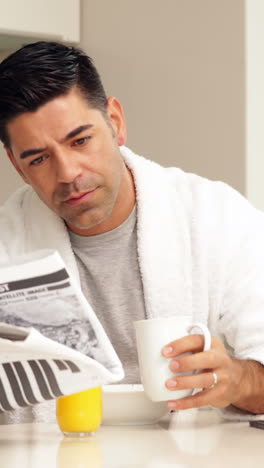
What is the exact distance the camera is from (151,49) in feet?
9.01

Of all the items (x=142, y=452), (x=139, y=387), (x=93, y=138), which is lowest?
(x=139, y=387)

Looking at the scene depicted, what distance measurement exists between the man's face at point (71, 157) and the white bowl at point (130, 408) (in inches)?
17.7

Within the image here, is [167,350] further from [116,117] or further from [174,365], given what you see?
[116,117]

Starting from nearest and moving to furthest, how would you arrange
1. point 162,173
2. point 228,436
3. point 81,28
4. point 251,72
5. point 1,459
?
1. point 1,459
2. point 228,436
3. point 162,173
4. point 251,72
5. point 81,28

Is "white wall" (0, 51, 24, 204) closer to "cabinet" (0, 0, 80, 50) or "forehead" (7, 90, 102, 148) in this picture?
"cabinet" (0, 0, 80, 50)

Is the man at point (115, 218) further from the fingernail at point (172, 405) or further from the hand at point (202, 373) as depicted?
the fingernail at point (172, 405)

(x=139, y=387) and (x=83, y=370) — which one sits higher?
(x=83, y=370)

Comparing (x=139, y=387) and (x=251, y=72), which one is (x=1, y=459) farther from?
(x=251, y=72)

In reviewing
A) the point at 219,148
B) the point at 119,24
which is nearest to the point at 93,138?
the point at 219,148

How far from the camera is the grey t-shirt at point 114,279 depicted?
1.80 metres

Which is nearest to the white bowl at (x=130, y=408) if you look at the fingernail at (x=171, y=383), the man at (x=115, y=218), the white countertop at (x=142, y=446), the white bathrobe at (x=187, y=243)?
the white countertop at (x=142, y=446)

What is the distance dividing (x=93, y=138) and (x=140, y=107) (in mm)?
1156

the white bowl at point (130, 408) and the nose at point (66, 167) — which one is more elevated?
the nose at point (66, 167)

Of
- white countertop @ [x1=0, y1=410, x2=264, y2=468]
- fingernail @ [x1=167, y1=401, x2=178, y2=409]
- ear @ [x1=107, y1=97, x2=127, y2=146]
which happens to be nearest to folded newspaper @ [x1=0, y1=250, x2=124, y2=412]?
white countertop @ [x1=0, y1=410, x2=264, y2=468]
